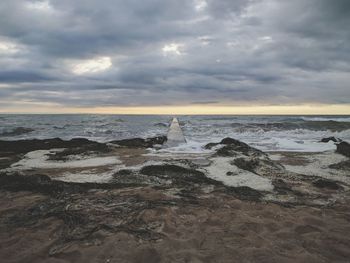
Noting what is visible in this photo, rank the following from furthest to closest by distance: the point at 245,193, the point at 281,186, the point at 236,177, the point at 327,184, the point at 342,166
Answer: the point at 342,166 → the point at 236,177 → the point at 327,184 → the point at 281,186 → the point at 245,193

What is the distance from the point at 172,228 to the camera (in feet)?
11.5

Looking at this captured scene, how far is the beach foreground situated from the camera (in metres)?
2.97

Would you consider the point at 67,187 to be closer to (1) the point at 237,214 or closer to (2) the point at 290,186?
(1) the point at 237,214

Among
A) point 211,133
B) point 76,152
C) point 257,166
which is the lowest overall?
point 211,133

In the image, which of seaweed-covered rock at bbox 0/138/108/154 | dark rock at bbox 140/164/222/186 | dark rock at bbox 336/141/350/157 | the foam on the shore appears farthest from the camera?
seaweed-covered rock at bbox 0/138/108/154

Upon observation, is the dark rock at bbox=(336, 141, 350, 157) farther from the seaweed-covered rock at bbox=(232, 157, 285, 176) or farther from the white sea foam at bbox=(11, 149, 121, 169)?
the white sea foam at bbox=(11, 149, 121, 169)

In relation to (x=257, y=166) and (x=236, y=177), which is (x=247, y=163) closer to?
(x=257, y=166)

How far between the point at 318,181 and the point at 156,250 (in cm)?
415

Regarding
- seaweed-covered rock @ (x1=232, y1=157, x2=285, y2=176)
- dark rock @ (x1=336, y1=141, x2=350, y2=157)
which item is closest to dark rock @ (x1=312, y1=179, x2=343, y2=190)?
seaweed-covered rock @ (x1=232, y1=157, x2=285, y2=176)

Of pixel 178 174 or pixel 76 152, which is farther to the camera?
pixel 76 152

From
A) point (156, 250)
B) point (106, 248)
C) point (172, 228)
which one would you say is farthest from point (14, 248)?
point (172, 228)

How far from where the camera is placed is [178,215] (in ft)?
12.8

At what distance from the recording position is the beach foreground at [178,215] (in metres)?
2.97

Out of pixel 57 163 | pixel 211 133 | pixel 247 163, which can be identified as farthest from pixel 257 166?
pixel 211 133
